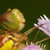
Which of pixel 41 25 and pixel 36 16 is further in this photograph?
pixel 36 16

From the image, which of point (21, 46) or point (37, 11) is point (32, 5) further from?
point (21, 46)

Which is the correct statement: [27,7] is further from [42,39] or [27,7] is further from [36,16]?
[42,39]

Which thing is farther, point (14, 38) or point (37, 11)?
point (37, 11)

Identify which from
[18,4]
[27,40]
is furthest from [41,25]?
[18,4]

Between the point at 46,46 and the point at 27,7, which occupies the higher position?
the point at 27,7

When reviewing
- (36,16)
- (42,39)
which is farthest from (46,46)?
(36,16)

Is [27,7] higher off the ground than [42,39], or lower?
higher

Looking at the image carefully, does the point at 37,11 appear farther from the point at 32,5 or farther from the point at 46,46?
the point at 46,46

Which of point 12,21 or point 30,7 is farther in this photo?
point 30,7

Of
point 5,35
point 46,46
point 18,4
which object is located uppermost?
point 18,4
